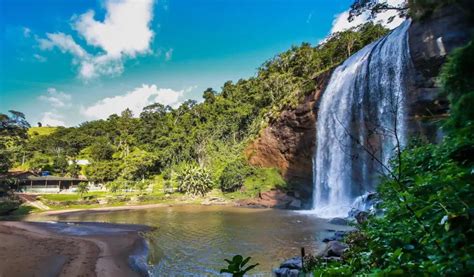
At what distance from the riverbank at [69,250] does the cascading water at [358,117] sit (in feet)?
63.1

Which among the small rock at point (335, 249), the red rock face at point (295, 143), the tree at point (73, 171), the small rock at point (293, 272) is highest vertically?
the red rock face at point (295, 143)

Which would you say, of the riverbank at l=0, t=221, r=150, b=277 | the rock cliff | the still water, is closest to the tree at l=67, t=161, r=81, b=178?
the rock cliff

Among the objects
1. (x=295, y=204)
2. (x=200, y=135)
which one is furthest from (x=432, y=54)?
(x=200, y=135)

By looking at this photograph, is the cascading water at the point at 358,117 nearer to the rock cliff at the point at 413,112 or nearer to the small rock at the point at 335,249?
the rock cliff at the point at 413,112

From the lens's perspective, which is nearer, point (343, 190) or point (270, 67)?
point (343, 190)

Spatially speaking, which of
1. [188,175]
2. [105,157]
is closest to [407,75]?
[188,175]

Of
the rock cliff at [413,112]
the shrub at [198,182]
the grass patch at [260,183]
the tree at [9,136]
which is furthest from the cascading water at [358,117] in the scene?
the tree at [9,136]

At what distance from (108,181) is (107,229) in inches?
1975

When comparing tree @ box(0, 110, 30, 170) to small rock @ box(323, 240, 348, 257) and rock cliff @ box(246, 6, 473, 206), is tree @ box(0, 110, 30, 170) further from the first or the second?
small rock @ box(323, 240, 348, 257)

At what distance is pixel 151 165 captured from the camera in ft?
256

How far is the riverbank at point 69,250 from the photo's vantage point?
15477mm

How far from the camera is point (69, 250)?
64.9ft

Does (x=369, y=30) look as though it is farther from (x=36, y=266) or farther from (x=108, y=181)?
(x=108, y=181)

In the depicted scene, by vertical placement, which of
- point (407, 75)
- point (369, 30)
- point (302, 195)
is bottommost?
point (302, 195)
